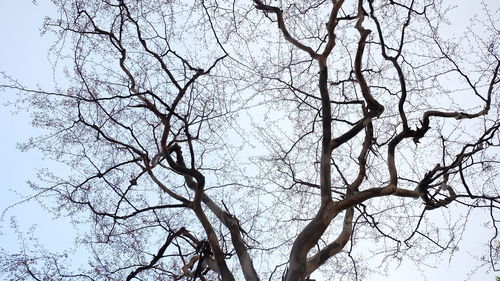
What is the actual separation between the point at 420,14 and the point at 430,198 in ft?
7.49

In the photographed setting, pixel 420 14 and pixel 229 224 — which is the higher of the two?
pixel 420 14

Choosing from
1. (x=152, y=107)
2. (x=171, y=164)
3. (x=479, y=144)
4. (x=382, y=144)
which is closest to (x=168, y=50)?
(x=152, y=107)

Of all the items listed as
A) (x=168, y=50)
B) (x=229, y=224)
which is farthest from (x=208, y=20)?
(x=229, y=224)

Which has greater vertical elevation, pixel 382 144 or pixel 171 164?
pixel 382 144

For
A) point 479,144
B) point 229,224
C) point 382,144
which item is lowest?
point 229,224

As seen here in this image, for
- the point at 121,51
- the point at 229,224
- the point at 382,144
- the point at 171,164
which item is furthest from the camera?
the point at 382,144

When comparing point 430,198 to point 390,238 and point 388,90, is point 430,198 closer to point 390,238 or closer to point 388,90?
point 390,238

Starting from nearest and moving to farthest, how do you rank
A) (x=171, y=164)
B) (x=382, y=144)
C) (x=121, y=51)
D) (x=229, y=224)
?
(x=171, y=164) → (x=229, y=224) → (x=121, y=51) → (x=382, y=144)

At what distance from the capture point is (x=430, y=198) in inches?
174

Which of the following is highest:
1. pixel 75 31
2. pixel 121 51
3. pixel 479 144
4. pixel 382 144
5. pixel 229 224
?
pixel 75 31

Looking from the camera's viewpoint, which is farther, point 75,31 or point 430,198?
point 75,31

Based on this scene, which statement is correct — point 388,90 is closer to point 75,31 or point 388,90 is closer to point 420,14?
point 420,14

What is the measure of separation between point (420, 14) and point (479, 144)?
1691mm

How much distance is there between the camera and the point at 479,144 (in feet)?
15.7
